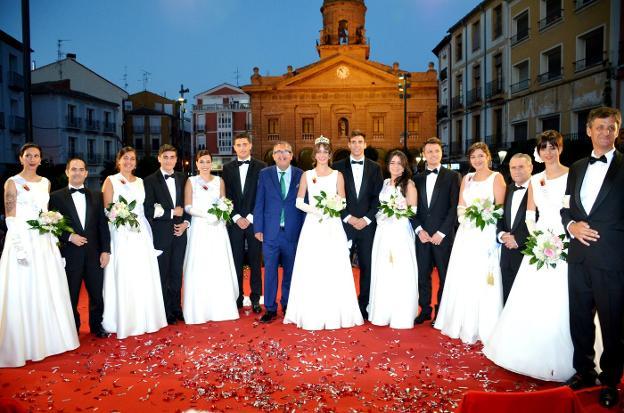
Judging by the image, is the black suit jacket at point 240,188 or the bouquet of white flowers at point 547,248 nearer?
the bouquet of white flowers at point 547,248

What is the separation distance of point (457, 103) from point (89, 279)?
33.0 m

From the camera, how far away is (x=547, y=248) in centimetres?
430

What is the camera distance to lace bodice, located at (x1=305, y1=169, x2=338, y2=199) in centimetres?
623

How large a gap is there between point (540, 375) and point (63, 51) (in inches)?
2038

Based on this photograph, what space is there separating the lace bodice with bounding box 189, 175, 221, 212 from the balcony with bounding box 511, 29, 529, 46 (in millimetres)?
24503

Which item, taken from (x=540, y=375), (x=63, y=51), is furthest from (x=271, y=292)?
(x=63, y=51)

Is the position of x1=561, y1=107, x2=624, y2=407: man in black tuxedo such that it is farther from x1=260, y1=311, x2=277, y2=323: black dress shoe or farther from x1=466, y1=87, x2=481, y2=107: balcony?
x1=466, y1=87, x2=481, y2=107: balcony

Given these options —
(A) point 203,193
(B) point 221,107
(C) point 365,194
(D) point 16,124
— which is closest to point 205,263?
(A) point 203,193

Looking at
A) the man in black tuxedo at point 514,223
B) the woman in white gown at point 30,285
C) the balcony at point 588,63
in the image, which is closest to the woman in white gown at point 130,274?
the woman in white gown at point 30,285

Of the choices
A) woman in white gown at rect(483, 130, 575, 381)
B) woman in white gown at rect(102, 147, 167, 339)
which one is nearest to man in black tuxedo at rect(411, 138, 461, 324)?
woman in white gown at rect(483, 130, 575, 381)

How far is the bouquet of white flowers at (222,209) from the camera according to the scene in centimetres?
626

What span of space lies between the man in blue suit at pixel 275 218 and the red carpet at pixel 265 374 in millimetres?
789

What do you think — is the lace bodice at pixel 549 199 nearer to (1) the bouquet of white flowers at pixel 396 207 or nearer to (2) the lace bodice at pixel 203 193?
(1) the bouquet of white flowers at pixel 396 207

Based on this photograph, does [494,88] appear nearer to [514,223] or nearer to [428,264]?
[428,264]
